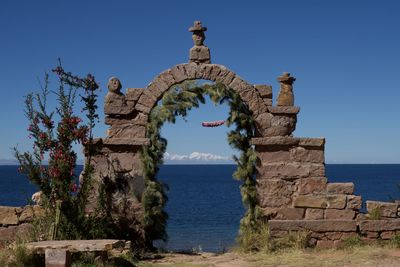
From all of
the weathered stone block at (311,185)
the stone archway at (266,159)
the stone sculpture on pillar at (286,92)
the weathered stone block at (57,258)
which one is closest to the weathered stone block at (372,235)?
the stone archway at (266,159)

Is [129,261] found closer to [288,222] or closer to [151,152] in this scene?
[151,152]

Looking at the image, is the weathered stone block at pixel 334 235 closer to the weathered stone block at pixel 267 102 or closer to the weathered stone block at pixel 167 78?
the weathered stone block at pixel 267 102

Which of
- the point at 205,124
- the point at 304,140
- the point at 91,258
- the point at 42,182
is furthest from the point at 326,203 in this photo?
the point at 42,182

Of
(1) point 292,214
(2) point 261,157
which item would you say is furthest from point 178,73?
(1) point 292,214

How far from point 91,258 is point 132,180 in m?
2.27

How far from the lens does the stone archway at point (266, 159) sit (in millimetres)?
9164

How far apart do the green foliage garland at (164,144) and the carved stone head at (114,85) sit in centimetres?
80

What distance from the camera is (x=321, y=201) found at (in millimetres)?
9219

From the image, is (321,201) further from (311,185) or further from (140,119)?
(140,119)

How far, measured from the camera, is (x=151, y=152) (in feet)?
31.2

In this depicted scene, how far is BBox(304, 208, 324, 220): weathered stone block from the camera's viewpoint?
9.22 meters

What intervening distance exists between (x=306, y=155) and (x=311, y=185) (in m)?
0.56

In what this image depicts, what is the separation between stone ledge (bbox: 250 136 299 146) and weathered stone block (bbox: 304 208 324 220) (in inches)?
50.1

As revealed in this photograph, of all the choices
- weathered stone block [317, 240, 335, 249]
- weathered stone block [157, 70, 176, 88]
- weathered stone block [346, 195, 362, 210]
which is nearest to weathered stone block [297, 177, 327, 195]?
weathered stone block [346, 195, 362, 210]
